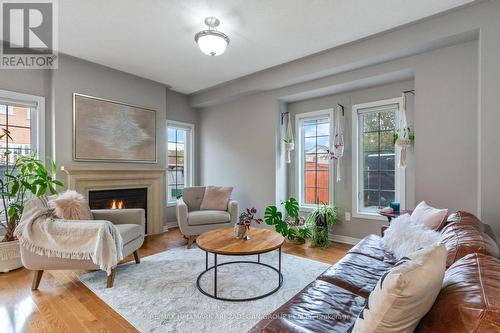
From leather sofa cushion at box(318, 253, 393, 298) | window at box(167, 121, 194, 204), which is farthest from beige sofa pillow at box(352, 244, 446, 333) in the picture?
window at box(167, 121, 194, 204)

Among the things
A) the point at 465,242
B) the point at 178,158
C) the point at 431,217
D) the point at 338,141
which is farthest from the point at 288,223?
the point at 178,158

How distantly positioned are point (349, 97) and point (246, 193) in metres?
2.35

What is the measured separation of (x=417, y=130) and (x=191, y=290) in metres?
3.01

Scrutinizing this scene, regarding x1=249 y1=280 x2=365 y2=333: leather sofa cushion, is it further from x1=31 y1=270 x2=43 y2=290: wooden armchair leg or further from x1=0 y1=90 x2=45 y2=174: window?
x1=0 y1=90 x2=45 y2=174: window

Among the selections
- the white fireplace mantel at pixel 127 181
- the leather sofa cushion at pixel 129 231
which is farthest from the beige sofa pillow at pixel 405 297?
the white fireplace mantel at pixel 127 181

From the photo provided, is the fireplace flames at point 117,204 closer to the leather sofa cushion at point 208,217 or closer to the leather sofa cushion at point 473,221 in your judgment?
the leather sofa cushion at point 208,217

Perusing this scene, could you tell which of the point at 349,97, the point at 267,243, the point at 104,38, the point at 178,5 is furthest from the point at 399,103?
the point at 104,38

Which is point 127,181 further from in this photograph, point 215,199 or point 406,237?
point 406,237

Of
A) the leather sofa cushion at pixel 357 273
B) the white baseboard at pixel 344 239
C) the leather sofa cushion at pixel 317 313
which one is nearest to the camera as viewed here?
the leather sofa cushion at pixel 317 313

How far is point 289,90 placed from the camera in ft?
12.7

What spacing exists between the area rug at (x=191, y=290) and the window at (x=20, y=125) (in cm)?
196

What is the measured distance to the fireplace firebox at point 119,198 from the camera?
11.9ft

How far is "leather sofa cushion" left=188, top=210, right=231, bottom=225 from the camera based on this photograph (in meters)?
3.43

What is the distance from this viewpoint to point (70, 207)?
249 cm
